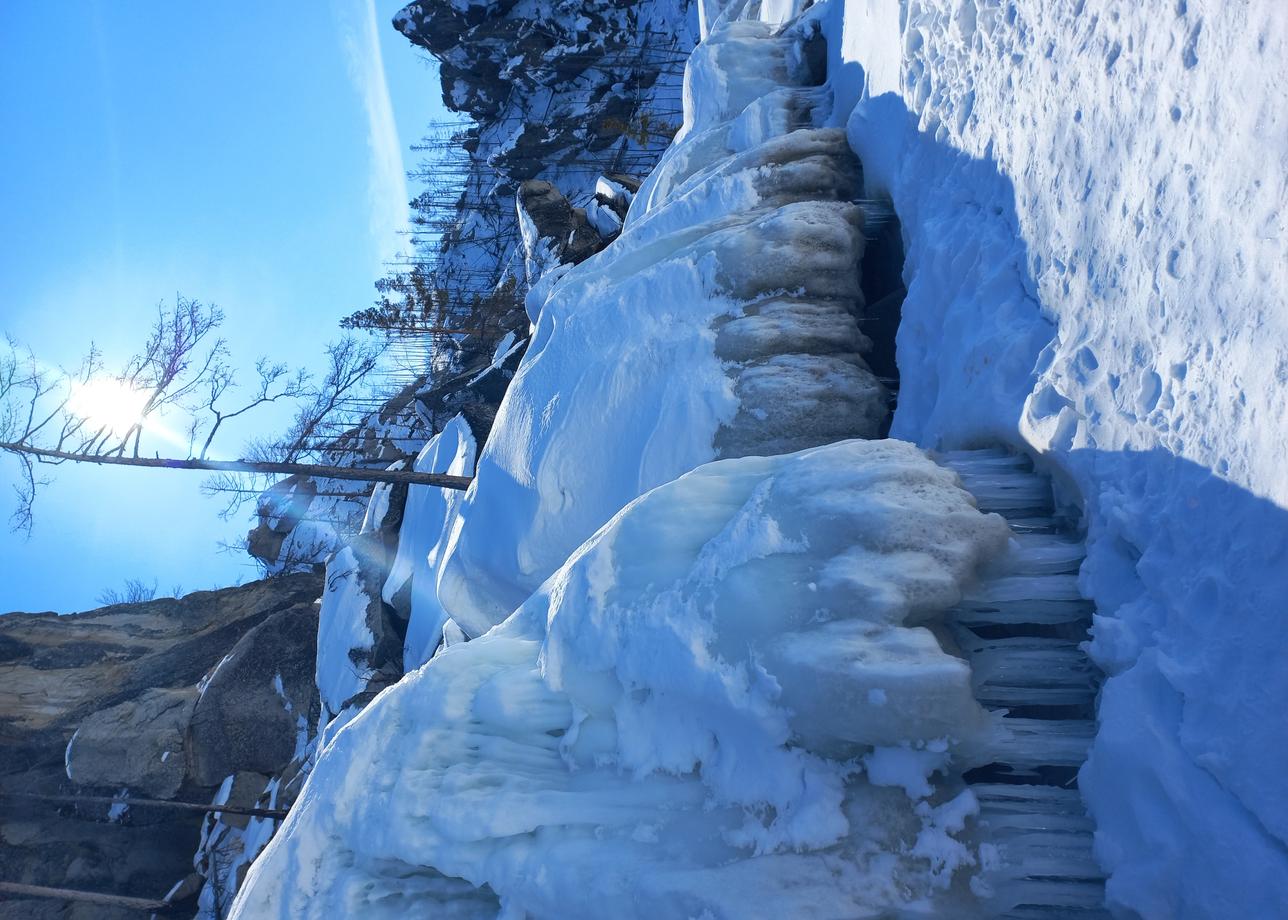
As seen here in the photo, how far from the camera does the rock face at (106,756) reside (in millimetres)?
11695

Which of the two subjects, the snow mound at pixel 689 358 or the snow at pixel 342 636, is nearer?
the snow mound at pixel 689 358

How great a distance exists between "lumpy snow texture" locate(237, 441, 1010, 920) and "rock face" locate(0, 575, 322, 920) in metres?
10.6

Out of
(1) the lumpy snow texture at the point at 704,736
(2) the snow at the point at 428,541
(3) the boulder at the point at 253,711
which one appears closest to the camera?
(1) the lumpy snow texture at the point at 704,736

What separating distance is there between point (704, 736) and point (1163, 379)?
1.77m

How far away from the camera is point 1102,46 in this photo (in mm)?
2514

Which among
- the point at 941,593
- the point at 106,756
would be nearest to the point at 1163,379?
the point at 941,593

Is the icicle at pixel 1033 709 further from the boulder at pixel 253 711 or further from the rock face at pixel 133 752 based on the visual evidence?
the rock face at pixel 133 752

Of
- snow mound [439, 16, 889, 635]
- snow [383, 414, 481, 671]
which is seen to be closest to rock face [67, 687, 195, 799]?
snow [383, 414, 481, 671]

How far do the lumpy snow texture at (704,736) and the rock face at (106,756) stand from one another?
34.6 feet

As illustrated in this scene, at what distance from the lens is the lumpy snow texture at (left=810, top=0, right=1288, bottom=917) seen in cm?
176

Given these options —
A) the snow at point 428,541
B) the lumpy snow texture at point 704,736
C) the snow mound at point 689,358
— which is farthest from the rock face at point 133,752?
the lumpy snow texture at point 704,736

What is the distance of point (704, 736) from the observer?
2.75 metres

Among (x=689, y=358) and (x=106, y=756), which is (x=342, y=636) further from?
(x=689, y=358)

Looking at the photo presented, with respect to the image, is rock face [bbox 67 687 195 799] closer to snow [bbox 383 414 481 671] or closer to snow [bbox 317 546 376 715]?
snow [bbox 317 546 376 715]
